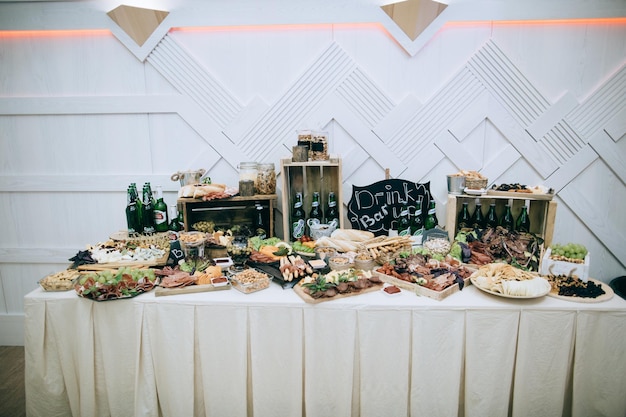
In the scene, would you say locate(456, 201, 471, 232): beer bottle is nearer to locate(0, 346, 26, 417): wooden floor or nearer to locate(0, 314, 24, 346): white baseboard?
locate(0, 346, 26, 417): wooden floor

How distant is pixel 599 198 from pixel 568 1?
1.69m

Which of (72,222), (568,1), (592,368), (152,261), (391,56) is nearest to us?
(592,368)

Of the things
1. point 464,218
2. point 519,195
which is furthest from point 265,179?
point 519,195

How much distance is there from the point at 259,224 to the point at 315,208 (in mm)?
506

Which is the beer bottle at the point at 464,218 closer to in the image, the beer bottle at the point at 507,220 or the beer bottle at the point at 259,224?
the beer bottle at the point at 507,220

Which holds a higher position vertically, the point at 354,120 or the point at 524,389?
the point at 354,120

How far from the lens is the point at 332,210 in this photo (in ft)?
10.7

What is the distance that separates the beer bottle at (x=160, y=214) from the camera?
10.2ft

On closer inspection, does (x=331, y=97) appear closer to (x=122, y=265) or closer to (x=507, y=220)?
(x=507, y=220)

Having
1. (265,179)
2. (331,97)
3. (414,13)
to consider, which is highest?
(414,13)

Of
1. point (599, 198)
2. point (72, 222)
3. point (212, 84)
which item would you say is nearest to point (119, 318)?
point (72, 222)

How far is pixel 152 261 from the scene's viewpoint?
2627 millimetres

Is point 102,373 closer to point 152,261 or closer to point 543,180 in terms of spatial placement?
point 152,261

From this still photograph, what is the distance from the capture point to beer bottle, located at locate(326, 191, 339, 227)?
3227 mm
